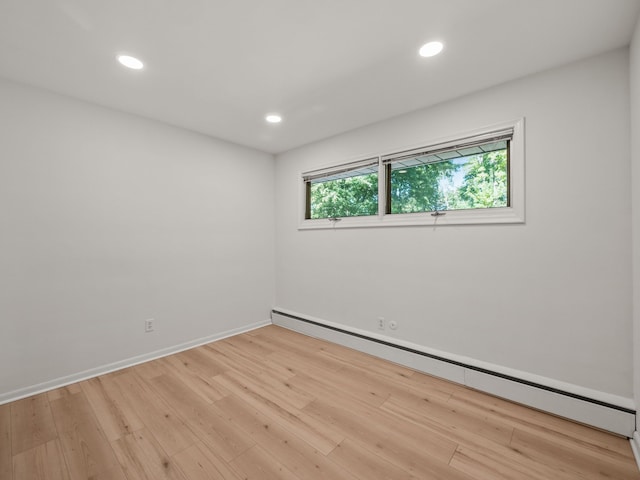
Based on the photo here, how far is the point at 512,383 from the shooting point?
2115mm

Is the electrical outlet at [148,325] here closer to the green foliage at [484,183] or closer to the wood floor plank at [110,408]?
the wood floor plank at [110,408]

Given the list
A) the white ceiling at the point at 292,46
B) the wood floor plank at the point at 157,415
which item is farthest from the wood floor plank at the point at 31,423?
the white ceiling at the point at 292,46

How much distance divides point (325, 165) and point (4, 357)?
3.34 metres

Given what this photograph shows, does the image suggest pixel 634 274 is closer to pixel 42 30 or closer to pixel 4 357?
pixel 42 30

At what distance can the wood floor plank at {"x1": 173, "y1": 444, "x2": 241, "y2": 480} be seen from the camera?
1477mm

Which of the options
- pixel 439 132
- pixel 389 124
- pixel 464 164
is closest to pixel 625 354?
pixel 464 164

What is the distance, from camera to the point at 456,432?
5.89ft

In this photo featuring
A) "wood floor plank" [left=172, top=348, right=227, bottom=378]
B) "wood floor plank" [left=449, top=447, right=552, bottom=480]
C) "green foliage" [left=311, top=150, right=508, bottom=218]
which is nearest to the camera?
"wood floor plank" [left=449, top=447, right=552, bottom=480]

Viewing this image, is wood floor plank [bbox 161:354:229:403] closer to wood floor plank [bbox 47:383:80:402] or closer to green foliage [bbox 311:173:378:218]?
wood floor plank [bbox 47:383:80:402]

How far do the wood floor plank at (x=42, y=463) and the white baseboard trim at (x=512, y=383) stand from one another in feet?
7.78

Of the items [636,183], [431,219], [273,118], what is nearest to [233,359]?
[431,219]

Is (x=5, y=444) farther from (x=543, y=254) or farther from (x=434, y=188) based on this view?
(x=543, y=254)

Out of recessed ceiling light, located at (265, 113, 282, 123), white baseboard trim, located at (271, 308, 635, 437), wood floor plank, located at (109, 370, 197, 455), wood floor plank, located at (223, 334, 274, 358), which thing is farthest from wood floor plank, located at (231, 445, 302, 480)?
recessed ceiling light, located at (265, 113, 282, 123)

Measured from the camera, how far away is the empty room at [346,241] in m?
1.61
